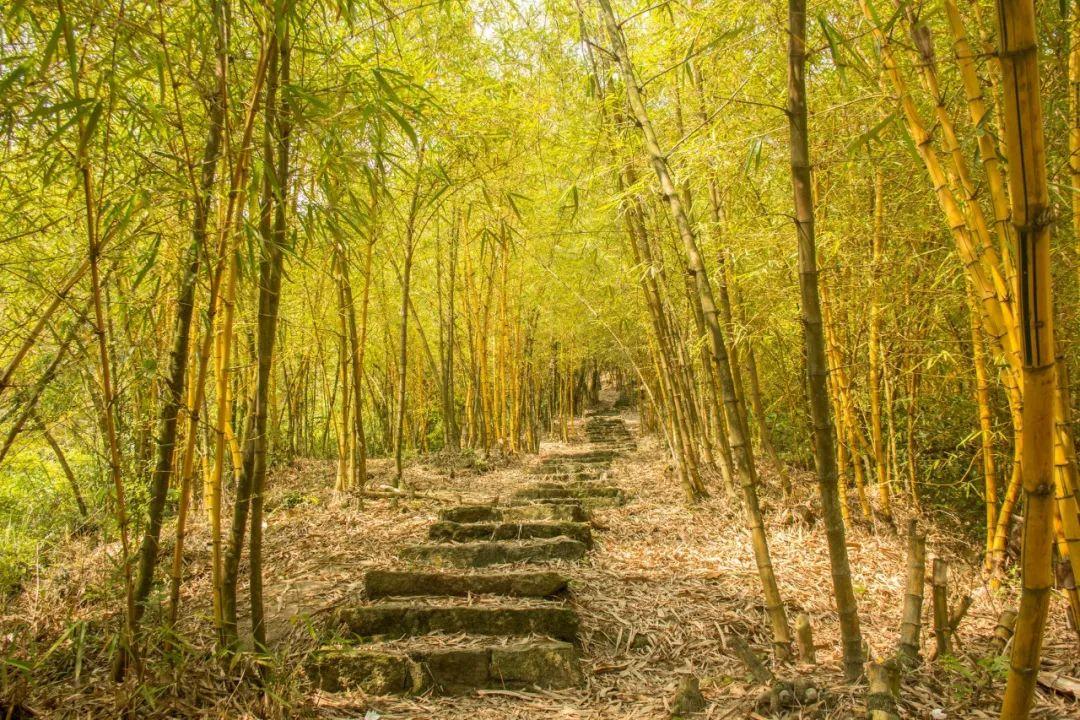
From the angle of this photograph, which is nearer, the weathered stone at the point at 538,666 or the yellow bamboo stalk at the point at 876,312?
the weathered stone at the point at 538,666

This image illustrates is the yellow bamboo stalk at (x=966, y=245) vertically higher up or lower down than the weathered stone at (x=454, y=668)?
higher up

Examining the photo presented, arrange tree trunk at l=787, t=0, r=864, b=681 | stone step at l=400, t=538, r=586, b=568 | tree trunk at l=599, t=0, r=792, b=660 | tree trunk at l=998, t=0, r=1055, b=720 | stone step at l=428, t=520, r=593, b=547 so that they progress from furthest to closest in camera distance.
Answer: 1. stone step at l=428, t=520, r=593, b=547
2. stone step at l=400, t=538, r=586, b=568
3. tree trunk at l=599, t=0, r=792, b=660
4. tree trunk at l=787, t=0, r=864, b=681
5. tree trunk at l=998, t=0, r=1055, b=720

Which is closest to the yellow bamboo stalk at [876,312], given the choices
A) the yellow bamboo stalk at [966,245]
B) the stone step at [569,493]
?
the yellow bamboo stalk at [966,245]

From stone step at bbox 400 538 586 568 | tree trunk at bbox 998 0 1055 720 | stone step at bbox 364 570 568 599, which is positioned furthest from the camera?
stone step at bbox 400 538 586 568

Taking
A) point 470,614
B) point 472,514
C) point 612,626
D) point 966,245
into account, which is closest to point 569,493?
point 472,514

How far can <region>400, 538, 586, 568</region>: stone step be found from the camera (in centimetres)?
296

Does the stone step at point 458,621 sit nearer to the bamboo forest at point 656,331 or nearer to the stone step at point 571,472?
the bamboo forest at point 656,331

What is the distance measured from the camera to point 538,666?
2.03m

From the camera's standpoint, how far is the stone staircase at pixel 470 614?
6.56 ft

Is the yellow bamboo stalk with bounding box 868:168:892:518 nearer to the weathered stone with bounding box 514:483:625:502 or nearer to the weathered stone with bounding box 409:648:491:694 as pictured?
the weathered stone with bounding box 514:483:625:502

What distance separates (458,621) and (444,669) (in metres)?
0.24

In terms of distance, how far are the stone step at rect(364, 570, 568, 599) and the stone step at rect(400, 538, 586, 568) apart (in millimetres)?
367

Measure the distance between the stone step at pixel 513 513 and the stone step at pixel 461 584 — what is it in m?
0.97

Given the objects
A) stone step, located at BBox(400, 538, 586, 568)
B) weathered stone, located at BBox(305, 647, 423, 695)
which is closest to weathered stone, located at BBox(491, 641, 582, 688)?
weathered stone, located at BBox(305, 647, 423, 695)
